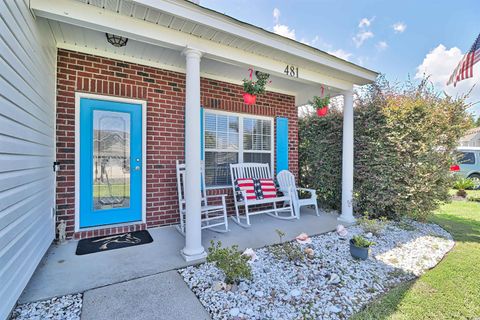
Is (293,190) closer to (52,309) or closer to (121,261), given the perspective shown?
(121,261)

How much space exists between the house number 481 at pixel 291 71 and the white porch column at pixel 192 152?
1344mm

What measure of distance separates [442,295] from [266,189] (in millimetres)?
2755

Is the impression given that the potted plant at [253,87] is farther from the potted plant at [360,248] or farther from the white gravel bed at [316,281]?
the potted plant at [360,248]

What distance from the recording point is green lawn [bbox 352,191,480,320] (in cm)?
191

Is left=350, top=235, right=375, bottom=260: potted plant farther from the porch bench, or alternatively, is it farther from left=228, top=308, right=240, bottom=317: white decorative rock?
left=228, top=308, right=240, bottom=317: white decorative rock

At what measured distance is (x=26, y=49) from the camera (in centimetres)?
197

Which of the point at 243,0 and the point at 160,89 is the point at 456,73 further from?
the point at 160,89

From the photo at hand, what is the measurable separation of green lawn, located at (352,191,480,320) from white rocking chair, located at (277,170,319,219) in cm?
197

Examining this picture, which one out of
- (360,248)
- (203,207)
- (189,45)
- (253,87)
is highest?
(189,45)

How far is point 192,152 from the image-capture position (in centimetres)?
269

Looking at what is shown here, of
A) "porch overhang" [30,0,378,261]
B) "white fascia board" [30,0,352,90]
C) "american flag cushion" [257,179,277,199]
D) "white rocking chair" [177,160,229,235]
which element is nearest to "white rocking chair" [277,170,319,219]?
"american flag cushion" [257,179,277,199]

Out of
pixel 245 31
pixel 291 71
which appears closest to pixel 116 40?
pixel 245 31

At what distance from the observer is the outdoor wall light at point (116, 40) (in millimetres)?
2830

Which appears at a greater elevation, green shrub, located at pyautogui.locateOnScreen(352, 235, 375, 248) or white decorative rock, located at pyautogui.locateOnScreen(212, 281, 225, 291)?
green shrub, located at pyautogui.locateOnScreen(352, 235, 375, 248)
